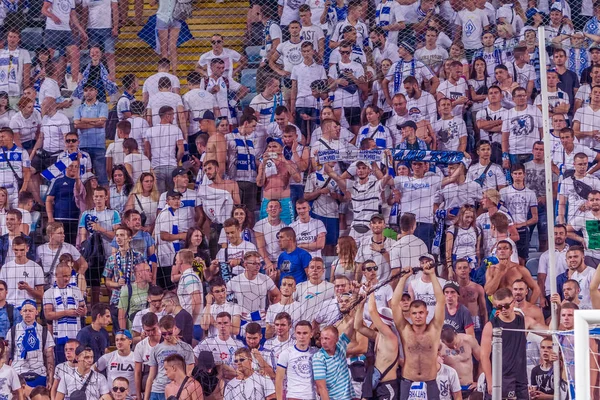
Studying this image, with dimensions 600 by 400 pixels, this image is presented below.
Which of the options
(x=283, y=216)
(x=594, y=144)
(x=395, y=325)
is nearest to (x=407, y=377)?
(x=395, y=325)

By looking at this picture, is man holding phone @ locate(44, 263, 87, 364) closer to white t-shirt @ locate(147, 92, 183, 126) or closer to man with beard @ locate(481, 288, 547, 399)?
white t-shirt @ locate(147, 92, 183, 126)

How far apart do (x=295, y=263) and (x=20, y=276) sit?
269cm

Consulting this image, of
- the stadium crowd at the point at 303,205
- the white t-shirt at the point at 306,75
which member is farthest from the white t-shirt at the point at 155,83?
the white t-shirt at the point at 306,75

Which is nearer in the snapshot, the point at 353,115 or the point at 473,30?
the point at 353,115

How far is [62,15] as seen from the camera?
47.6 feet

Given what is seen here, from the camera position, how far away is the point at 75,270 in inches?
473

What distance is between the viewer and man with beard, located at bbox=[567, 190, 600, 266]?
11.5m

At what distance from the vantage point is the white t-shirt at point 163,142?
41.9ft

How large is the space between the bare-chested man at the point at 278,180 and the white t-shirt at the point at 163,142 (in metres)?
1.03

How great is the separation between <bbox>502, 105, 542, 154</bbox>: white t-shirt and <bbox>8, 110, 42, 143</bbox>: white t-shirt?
506 cm

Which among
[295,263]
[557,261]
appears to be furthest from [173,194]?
[557,261]

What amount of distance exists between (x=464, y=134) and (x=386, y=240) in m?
1.72

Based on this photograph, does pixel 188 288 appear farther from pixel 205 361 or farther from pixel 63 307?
pixel 63 307

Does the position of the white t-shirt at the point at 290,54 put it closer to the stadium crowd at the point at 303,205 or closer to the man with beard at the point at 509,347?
the stadium crowd at the point at 303,205
